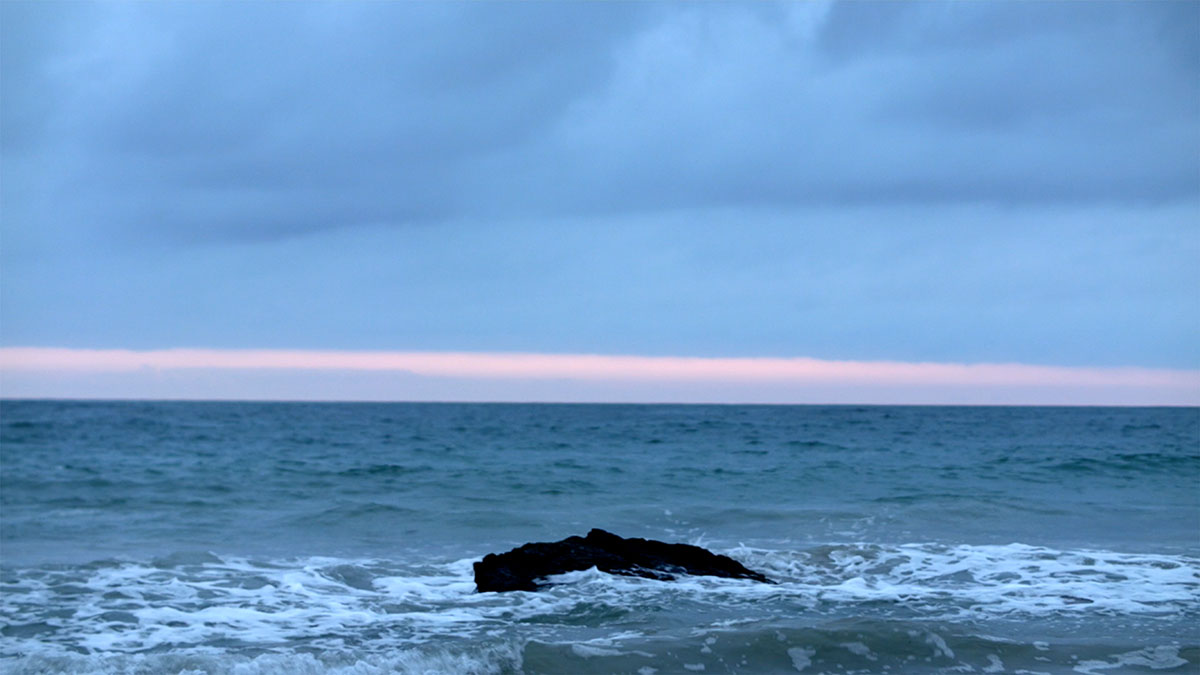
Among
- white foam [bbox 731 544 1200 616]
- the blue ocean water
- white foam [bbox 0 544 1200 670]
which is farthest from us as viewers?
white foam [bbox 731 544 1200 616]

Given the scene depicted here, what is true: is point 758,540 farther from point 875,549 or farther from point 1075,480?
point 1075,480

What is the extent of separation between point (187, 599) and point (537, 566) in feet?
12.9

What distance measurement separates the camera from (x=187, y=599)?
1101 cm

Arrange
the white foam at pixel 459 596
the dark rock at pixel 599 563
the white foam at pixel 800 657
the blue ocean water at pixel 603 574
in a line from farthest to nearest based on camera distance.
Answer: the dark rock at pixel 599 563, the white foam at pixel 459 596, the blue ocean water at pixel 603 574, the white foam at pixel 800 657

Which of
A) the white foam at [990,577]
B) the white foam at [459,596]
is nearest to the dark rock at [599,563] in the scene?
the white foam at [459,596]

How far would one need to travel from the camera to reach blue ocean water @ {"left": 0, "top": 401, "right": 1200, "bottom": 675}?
8547 millimetres

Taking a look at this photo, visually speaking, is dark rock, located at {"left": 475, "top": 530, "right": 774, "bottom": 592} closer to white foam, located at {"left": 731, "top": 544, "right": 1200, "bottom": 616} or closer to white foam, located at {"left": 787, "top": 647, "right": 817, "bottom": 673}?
white foam, located at {"left": 731, "top": 544, "right": 1200, "bottom": 616}

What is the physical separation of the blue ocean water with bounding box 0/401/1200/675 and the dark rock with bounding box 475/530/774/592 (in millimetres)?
306

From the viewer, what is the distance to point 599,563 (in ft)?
39.0

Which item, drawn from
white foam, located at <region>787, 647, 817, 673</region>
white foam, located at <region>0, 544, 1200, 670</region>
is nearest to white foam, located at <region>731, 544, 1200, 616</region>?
white foam, located at <region>0, 544, 1200, 670</region>

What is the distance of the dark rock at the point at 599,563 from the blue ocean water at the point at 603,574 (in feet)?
1.01

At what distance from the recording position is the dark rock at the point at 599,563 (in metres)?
11.4

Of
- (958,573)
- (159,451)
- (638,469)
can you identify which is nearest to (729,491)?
(638,469)

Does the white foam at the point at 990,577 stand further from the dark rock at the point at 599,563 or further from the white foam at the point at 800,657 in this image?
the white foam at the point at 800,657
